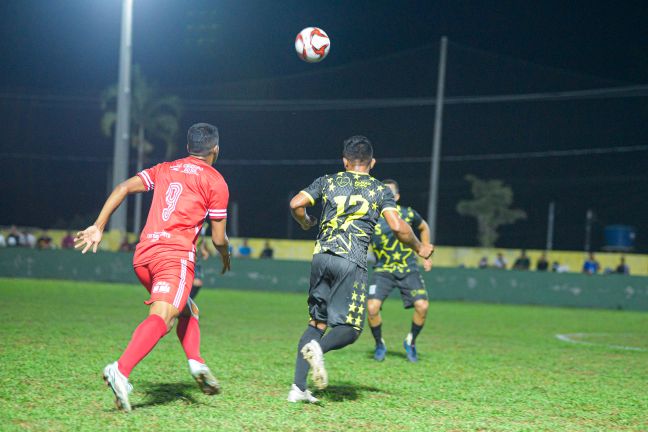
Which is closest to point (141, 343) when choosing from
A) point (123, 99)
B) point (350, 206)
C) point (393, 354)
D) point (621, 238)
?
point (350, 206)

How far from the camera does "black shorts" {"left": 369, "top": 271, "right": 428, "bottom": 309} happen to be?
36.3 feet

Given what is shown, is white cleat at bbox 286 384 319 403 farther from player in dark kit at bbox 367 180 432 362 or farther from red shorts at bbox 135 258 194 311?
player in dark kit at bbox 367 180 432 362

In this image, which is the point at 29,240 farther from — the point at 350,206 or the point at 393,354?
the point at 350,206

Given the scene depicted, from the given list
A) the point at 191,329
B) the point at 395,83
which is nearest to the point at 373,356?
the point at 191,329

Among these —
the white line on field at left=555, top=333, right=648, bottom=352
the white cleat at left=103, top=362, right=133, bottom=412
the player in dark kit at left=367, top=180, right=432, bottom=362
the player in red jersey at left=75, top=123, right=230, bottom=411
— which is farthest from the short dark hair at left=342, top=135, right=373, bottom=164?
the white line on field at left=555, top=333, right=648, bottom=352

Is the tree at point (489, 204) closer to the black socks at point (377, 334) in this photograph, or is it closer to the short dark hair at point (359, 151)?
the black socks at point (377, 334)

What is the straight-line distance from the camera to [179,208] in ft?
21.7

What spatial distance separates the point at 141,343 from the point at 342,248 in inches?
74.2

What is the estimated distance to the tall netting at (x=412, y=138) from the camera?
56562 millimetres

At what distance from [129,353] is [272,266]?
2199cm

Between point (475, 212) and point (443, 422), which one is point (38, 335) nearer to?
point (443, 422)

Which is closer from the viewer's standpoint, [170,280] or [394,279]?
[170,280]

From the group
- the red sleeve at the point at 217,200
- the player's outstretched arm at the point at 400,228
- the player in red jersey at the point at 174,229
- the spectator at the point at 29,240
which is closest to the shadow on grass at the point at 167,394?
the player in red jersey at the point at 174,229

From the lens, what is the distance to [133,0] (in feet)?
112
